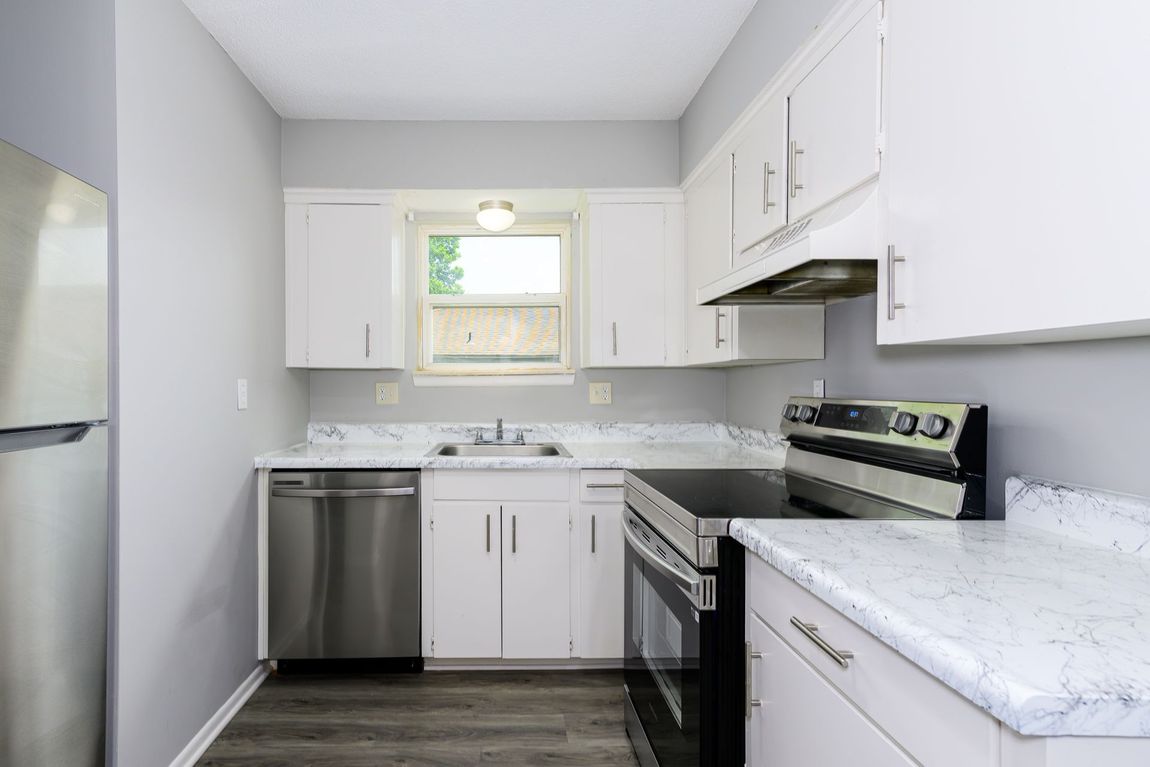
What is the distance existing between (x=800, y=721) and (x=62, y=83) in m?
2.06

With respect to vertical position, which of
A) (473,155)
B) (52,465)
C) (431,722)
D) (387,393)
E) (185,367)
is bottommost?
(431,722)

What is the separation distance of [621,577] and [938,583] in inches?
70.3

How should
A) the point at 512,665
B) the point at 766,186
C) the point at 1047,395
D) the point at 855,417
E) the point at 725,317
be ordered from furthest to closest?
the point at 512,665 → the point at 725,317 → the point at 766,186 → the point at 855,417 → the point at 1047,395

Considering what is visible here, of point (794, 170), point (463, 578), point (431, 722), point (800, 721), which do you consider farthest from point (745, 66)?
point (431, 722)

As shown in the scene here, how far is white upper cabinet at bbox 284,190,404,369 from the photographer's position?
2.89 metres

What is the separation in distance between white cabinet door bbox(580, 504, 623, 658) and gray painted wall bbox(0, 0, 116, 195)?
197cm

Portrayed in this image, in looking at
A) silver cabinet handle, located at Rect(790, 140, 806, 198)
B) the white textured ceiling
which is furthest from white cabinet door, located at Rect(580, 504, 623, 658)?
the white textured ceiling

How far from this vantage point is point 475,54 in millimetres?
2371

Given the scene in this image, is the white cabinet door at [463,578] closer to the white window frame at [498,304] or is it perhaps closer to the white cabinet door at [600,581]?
the white cabinet door at [600,581]

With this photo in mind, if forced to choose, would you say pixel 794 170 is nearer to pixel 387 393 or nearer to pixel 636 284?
pixel 636 284

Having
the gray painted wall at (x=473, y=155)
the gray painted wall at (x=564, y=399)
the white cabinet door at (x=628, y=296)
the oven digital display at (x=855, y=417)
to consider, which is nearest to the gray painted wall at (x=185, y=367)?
the gray painted wall at (x=473, y=155)

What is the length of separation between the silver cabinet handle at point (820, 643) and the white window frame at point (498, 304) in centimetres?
228

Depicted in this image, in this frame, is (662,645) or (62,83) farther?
(662,645)

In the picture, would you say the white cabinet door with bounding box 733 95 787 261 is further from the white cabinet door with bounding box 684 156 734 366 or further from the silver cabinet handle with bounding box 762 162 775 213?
the white cabinet door with bounding box 684 156 734 366
